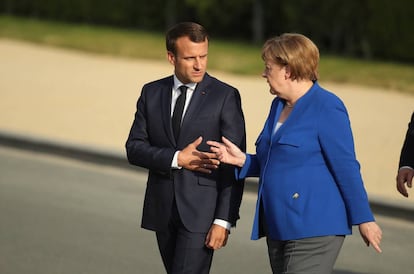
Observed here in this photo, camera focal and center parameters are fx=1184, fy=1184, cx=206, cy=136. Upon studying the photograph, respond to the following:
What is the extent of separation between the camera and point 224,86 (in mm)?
5629

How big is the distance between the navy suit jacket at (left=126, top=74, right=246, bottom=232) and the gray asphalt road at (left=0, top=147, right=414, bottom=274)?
8.22 ft

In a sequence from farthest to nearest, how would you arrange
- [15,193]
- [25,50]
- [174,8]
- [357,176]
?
[174,8], [25,50], [15,193], [357,176]

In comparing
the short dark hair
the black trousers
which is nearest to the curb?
the black trousers

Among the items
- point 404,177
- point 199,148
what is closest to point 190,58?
point 199,148

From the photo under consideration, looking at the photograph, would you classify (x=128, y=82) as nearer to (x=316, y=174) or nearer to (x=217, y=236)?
(x=217, y=236)

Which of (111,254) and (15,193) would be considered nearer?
(111,254)

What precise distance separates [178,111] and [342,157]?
0.95m

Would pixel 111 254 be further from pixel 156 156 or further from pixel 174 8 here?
pixel 174 8

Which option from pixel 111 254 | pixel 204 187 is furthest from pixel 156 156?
pixel 111 254

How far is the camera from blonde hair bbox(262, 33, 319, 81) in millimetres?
4992

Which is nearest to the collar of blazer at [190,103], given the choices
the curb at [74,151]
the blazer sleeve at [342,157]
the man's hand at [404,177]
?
the blazer sleeve at [342,157]

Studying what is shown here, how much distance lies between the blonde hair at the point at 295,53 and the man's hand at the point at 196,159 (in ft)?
1.95

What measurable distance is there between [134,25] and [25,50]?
338 cm

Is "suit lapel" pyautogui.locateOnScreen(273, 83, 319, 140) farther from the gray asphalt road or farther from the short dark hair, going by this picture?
the gray asphalt road
